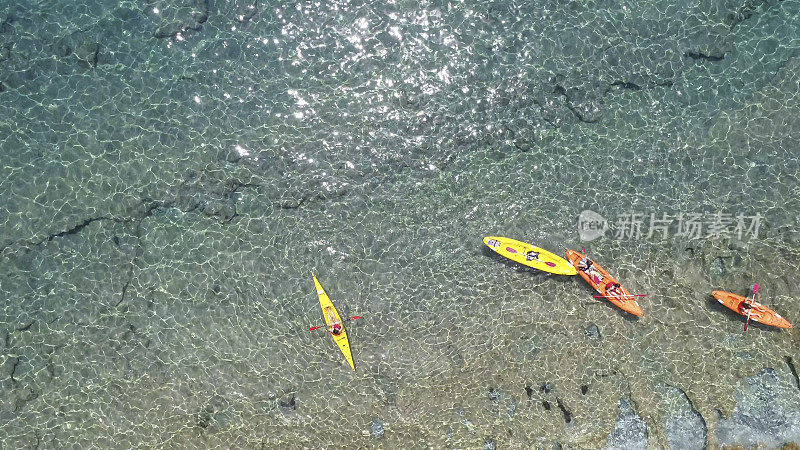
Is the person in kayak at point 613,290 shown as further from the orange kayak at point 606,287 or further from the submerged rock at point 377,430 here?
the submerged rock at point 377,430

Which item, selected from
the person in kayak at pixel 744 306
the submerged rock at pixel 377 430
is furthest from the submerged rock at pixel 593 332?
the submerged rock at pixel 377 430

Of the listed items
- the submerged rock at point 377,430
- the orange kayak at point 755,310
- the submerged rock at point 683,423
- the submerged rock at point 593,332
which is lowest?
the submerged rock at point 377,430

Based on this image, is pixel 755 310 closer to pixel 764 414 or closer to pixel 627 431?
pixel 764 414

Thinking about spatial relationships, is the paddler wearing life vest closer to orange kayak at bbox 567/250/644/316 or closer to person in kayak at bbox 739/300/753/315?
orange kayak at bbox 567/250/644/316

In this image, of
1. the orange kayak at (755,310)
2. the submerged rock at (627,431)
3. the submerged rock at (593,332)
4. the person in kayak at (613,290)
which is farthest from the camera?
the submerged rock at (593,332)

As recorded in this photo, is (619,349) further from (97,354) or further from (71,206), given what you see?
(71,206)

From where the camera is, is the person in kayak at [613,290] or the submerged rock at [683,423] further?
the person in kayak at [613,290]

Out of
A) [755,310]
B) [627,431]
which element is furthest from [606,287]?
[755,310]
